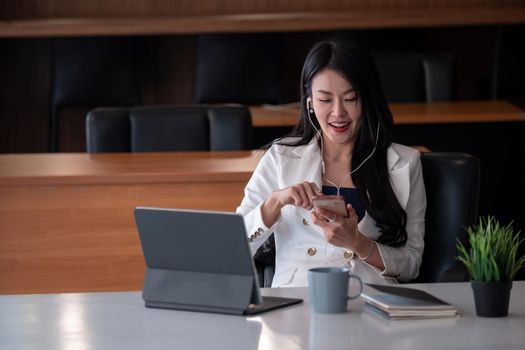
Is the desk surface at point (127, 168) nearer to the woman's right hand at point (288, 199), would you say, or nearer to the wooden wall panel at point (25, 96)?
the woman's right hand at point (288, 199)

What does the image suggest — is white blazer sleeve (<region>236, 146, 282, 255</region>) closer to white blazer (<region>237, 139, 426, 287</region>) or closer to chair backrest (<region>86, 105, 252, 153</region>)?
white blazer (<region>237, 139, 426, 287</region>)

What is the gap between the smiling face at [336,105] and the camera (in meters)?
2.73

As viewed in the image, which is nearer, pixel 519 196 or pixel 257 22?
pixel 519 196

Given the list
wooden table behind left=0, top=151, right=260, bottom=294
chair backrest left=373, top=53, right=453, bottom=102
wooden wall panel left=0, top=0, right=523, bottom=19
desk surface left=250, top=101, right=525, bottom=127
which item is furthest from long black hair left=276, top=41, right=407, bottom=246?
wooden wall panel left=0, top=0, right=523, bottom=19

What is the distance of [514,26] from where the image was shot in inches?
244

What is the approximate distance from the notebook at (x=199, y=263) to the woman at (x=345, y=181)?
50 cm

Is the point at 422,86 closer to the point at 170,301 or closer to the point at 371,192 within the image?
the point at 371,192

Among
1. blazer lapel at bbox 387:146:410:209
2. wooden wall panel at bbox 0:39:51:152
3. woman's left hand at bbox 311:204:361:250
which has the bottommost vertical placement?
wooden wall panel at bbox 0:39:51:152

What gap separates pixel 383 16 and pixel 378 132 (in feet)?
11.1

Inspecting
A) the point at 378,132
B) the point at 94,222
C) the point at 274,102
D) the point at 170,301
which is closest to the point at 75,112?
the point at 274,102

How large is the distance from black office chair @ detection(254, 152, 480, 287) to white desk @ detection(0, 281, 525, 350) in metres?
0.58

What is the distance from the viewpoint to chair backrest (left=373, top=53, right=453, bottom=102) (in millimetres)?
5309

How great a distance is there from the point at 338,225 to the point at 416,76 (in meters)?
2.96

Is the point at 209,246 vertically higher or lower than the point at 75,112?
higher
